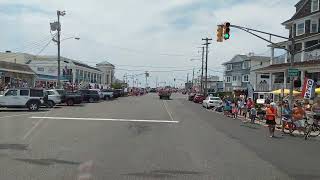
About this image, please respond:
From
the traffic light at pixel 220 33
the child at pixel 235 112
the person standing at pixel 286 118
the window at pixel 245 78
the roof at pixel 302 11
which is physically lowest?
the child at pixel 235 112

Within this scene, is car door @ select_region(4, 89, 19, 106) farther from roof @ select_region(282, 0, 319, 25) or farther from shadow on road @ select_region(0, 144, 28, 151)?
roof @ select_region(282, 0, 319, 25)

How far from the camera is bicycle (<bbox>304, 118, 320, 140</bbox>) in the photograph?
2096 cm

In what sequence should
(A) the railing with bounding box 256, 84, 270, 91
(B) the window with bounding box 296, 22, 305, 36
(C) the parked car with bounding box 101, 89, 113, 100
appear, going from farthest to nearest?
(C) the parked car with bounding box 101, 89, 113, 100 < (A) the railing with bounding box 256, 84, 270, 91 < (B) the window with bounding box 296, 22, 305, 36

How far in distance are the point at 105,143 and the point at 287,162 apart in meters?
5.88

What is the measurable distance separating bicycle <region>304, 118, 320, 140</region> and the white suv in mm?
21298

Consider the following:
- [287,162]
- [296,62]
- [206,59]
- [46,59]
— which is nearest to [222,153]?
[287,162]

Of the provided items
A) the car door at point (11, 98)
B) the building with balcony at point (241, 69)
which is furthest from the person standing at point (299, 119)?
the building with balcony at point (241, 69)

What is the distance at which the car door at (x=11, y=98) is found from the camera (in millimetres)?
35941

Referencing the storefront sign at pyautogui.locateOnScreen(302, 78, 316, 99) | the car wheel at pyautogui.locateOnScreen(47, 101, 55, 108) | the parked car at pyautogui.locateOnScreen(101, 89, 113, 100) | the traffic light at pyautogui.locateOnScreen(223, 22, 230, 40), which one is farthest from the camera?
the parked car at pyautogui.locateOnScreen(101, 89, 113, 100)

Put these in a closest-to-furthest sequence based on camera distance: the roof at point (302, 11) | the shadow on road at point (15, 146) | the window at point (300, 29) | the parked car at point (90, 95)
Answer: the shadow on road at point (15, 146) → the roof at point (302, 11) → the window at point (300, 29) → the parked car at point (90, 95)

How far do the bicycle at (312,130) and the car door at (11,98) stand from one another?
22.1 meters

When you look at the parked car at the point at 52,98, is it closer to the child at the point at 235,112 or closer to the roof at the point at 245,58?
the child at the point at 235,112

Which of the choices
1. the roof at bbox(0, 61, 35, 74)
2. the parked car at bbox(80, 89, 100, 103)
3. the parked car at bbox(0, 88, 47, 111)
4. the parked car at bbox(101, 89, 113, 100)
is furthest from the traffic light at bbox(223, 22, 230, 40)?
the parked car at bbox(101, 89, 113, 100)

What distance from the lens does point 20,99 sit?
36156mm
